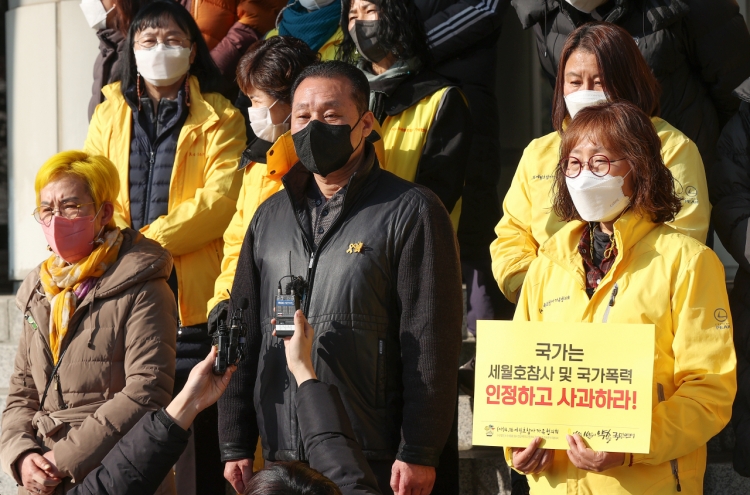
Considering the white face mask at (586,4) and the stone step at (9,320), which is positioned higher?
the white face mask at (586,4)

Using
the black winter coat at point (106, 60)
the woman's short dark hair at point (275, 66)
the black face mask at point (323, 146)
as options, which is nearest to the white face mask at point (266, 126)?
the woman's short dark hair at point (275, 66)

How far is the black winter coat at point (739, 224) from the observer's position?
16.3ft

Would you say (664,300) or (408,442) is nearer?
(664,300)

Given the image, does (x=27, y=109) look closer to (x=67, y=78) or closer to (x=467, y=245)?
(x=67, y=78)

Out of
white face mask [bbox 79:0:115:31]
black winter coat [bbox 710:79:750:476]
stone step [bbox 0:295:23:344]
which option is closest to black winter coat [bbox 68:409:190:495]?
black winter coat [bbox 710:79:750:476]

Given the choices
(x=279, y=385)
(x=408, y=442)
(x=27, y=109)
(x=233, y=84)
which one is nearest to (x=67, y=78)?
(x=27, y=109)

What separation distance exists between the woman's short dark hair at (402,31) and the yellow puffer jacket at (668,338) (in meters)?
2.18

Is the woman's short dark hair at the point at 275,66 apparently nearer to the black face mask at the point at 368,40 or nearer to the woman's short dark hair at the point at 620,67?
the black face mask at the point at 368,40

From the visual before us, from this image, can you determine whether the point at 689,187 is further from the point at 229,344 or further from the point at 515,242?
the point at 229,344

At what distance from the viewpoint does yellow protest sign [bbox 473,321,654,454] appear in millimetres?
3395

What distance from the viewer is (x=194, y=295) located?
6.03 metres

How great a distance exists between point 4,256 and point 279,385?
19.8ft

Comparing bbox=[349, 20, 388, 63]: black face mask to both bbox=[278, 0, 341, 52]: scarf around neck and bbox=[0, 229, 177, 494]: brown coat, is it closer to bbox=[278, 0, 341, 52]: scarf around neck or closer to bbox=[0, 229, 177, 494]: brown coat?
bbox=[278, 0, 341, 52]: scarf around neck

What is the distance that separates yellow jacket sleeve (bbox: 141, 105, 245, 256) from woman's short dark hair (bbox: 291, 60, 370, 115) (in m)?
1.33
